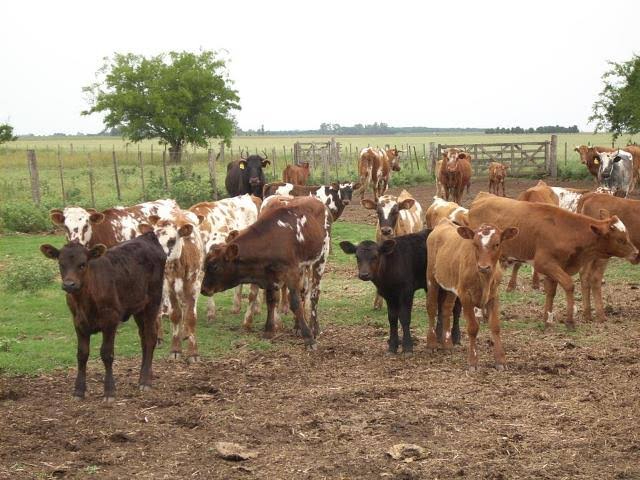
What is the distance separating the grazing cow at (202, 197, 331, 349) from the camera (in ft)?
33.9

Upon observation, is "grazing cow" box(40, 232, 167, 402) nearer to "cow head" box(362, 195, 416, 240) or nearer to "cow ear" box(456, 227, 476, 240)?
"cow ear" box(456, 227, 476, 240)

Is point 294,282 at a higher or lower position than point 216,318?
higher

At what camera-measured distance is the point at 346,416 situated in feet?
24.5

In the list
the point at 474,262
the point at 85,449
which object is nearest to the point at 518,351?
the point at 474,262

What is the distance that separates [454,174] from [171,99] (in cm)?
2952

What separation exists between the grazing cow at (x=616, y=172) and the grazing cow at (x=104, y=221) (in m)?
13.0

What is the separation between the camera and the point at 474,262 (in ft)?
29.3

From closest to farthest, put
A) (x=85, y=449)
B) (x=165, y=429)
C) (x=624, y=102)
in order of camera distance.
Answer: (x=85, y=449) < (x=165, y=429) < (x=624, y=102)

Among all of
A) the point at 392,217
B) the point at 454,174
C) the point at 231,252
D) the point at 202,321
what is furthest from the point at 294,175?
the point at 231,252

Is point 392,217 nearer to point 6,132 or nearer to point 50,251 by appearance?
point 50,251

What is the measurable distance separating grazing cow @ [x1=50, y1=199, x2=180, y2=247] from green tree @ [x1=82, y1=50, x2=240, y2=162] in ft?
128

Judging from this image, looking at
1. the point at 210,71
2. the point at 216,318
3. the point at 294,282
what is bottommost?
the point at 216,318

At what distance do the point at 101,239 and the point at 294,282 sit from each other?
8.86 ft

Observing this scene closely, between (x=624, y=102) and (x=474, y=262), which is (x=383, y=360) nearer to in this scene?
(x=474, y=262)
